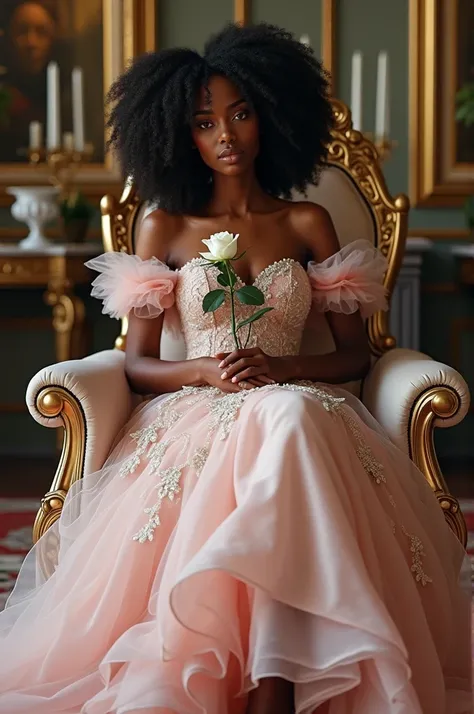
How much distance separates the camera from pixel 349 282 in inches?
114

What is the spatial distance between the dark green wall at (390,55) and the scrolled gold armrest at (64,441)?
285cm

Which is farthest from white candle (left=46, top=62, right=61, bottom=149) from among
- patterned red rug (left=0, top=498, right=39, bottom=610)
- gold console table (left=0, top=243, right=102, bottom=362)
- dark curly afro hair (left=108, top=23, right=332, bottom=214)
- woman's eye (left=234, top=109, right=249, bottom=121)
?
woman's eye (left=234, top=109, right=249, bottom=121)

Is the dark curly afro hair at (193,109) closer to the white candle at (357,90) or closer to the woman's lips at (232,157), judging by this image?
the woman's lips at (232,157)

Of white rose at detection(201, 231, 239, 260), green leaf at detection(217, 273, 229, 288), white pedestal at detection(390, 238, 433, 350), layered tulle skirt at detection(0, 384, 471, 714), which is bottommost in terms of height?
layered tulle skirt at detection(0, 384, 471, 714)

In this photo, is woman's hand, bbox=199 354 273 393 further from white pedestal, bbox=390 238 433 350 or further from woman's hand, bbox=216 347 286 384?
white pedestal, bbox=390 238 433 350

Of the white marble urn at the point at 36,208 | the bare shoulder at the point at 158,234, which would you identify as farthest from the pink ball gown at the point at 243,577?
the white marble urn at the point at 36,208

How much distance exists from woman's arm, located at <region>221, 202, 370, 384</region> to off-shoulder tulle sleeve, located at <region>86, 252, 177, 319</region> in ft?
1.20

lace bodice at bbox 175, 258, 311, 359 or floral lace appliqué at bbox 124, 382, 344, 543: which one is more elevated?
lace bodice at bbox 175, 258, 311, 359

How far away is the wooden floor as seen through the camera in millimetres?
4590

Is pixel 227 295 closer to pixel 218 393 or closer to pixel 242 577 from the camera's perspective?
pixel 218 393

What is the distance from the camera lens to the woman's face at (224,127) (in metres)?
2.79

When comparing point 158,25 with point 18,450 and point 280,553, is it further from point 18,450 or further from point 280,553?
point 280,553

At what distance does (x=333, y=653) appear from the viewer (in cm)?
194

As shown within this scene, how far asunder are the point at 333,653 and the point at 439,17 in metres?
3.74
